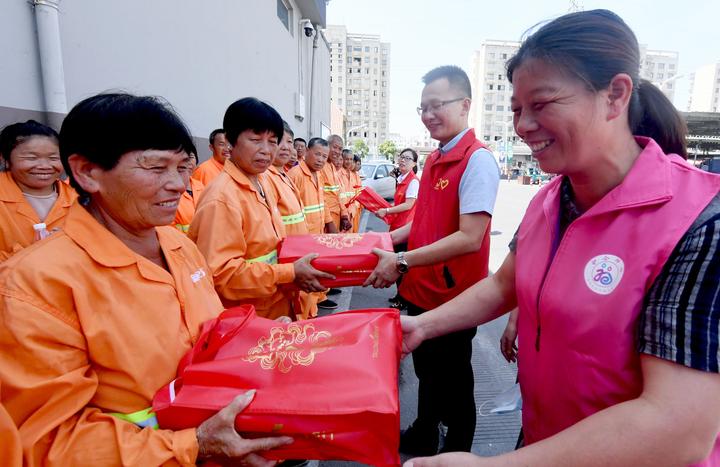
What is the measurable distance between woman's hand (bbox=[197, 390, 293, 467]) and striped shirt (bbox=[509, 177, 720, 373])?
920 millimetres

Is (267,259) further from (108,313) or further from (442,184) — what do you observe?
(108,313)

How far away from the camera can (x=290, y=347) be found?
47.1 inches

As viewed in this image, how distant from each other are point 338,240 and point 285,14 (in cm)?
1164

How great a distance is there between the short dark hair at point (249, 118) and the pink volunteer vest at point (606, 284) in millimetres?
1812

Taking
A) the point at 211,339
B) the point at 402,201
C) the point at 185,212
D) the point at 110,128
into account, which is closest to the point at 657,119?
the point at 211,339

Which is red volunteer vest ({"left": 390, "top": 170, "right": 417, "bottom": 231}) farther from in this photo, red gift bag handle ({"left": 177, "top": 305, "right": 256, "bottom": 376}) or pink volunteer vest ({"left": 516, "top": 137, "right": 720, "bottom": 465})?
pink volunteer vest ({"left": 516, "top": 137, "right": 720, "bottom": 465})

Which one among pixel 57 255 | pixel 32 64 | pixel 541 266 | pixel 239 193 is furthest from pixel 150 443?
pixel 32 64

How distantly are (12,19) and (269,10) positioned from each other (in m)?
7.68

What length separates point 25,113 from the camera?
2994 mm

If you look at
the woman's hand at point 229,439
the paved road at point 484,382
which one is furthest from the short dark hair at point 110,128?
the paved road at point 484,382

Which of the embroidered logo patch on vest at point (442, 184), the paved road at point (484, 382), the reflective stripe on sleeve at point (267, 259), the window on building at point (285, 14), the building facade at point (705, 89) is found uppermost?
the building facade at point (705, 89)

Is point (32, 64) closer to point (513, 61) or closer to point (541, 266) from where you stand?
point (513, 61)

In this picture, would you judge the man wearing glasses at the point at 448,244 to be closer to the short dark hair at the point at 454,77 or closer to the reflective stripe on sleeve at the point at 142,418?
the short dark hair at the point at 454,77

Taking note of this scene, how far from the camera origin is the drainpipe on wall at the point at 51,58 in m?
2.98
